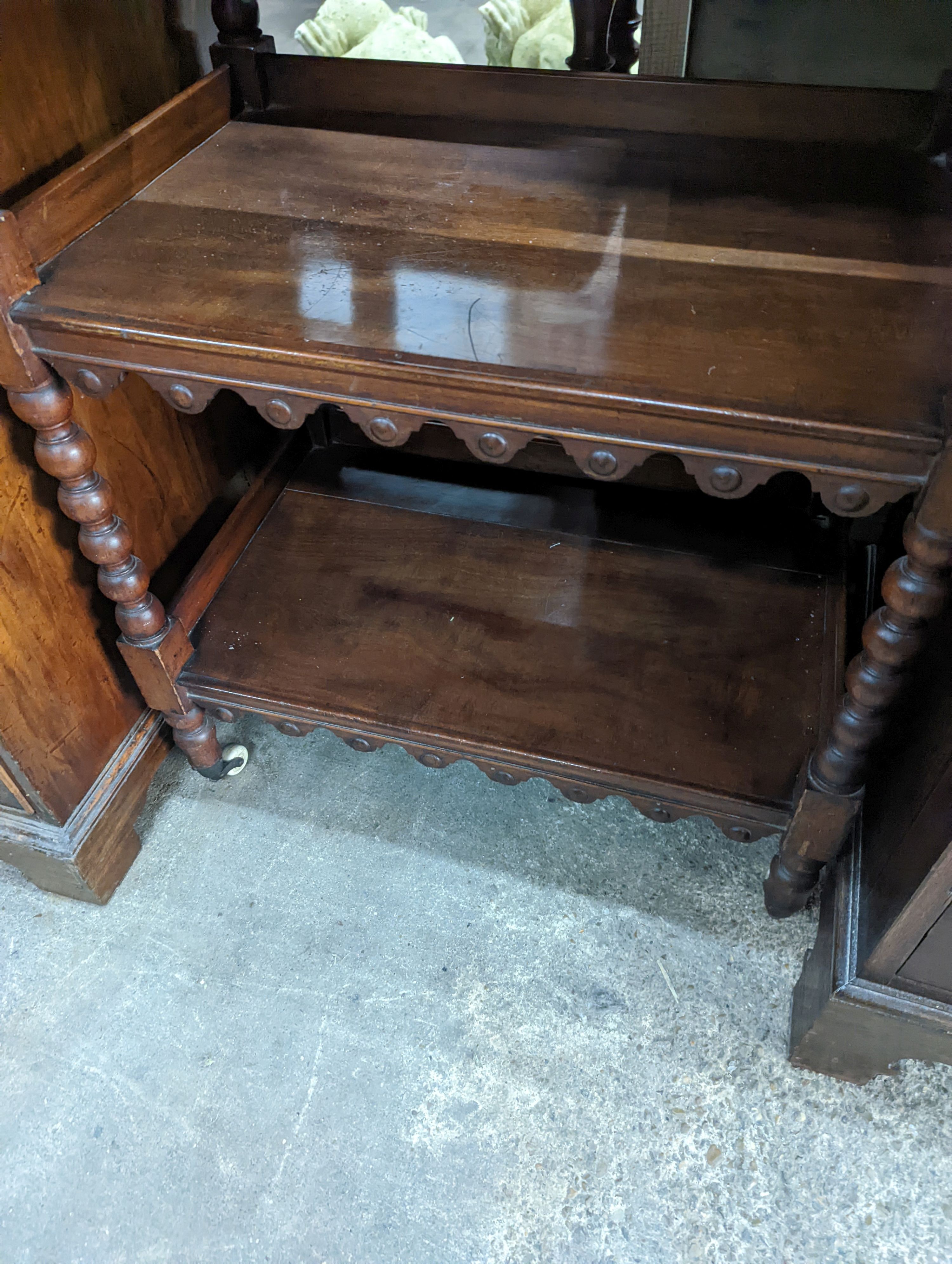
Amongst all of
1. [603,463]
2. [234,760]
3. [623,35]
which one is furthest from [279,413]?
[623,35]

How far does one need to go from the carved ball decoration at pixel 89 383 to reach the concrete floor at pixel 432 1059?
2.63 feet

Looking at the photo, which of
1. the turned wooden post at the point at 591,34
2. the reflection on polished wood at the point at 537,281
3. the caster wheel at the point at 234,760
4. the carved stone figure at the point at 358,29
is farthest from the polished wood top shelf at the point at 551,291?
the carved stone figure at the point at 358,29

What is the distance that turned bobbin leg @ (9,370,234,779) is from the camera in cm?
105

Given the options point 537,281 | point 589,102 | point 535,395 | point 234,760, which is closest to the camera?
point 535,395

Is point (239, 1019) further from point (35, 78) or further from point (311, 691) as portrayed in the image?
point (35, 78)

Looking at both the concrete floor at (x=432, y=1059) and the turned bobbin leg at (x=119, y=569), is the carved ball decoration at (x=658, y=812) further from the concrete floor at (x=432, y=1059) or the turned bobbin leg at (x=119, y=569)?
the turned bobbin leg at (x=119, y=569)

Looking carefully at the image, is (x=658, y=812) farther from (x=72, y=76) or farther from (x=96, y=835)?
(x=72, y=76)

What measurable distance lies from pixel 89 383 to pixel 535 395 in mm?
523

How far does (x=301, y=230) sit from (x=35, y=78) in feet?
1.19

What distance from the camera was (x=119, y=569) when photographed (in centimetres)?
125

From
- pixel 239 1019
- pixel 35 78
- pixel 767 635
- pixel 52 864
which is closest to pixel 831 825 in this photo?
pixel 767 635

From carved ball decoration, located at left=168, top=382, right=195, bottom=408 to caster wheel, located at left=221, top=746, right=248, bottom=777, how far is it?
0.77 metres

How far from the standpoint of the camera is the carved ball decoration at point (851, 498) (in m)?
0.83

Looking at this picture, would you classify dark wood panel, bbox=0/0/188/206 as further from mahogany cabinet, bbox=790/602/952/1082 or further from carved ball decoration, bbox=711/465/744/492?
mahogany cabinet, bbox=790/602/952/1082
